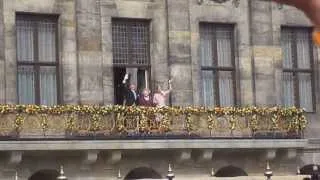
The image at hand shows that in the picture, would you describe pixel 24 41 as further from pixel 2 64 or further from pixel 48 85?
pixel 48 85

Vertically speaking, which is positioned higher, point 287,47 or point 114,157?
point 287,47

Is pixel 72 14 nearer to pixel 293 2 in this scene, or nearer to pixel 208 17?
pixel 208 17

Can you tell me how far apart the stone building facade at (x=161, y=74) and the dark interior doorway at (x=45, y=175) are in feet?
1.63

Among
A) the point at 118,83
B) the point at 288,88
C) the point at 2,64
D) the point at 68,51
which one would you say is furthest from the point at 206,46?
the point at 2,64

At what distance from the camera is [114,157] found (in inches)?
797

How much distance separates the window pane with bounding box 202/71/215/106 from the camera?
22.7m

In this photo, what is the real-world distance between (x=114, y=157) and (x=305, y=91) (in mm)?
7461

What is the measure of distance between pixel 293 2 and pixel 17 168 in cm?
1867

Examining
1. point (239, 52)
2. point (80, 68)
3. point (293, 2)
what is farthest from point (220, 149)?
point (293, 2)

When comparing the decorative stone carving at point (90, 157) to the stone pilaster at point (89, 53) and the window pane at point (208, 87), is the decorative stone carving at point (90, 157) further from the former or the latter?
the window pane at point (208, 87)

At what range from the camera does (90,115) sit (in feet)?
65.2

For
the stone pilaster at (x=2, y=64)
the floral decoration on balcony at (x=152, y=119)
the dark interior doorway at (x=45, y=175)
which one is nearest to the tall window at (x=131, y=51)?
the floral decoration on balcony at (x=152, y=119)

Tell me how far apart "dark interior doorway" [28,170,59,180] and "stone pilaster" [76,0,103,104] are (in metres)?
2.15

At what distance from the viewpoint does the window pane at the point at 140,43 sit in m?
21.7
